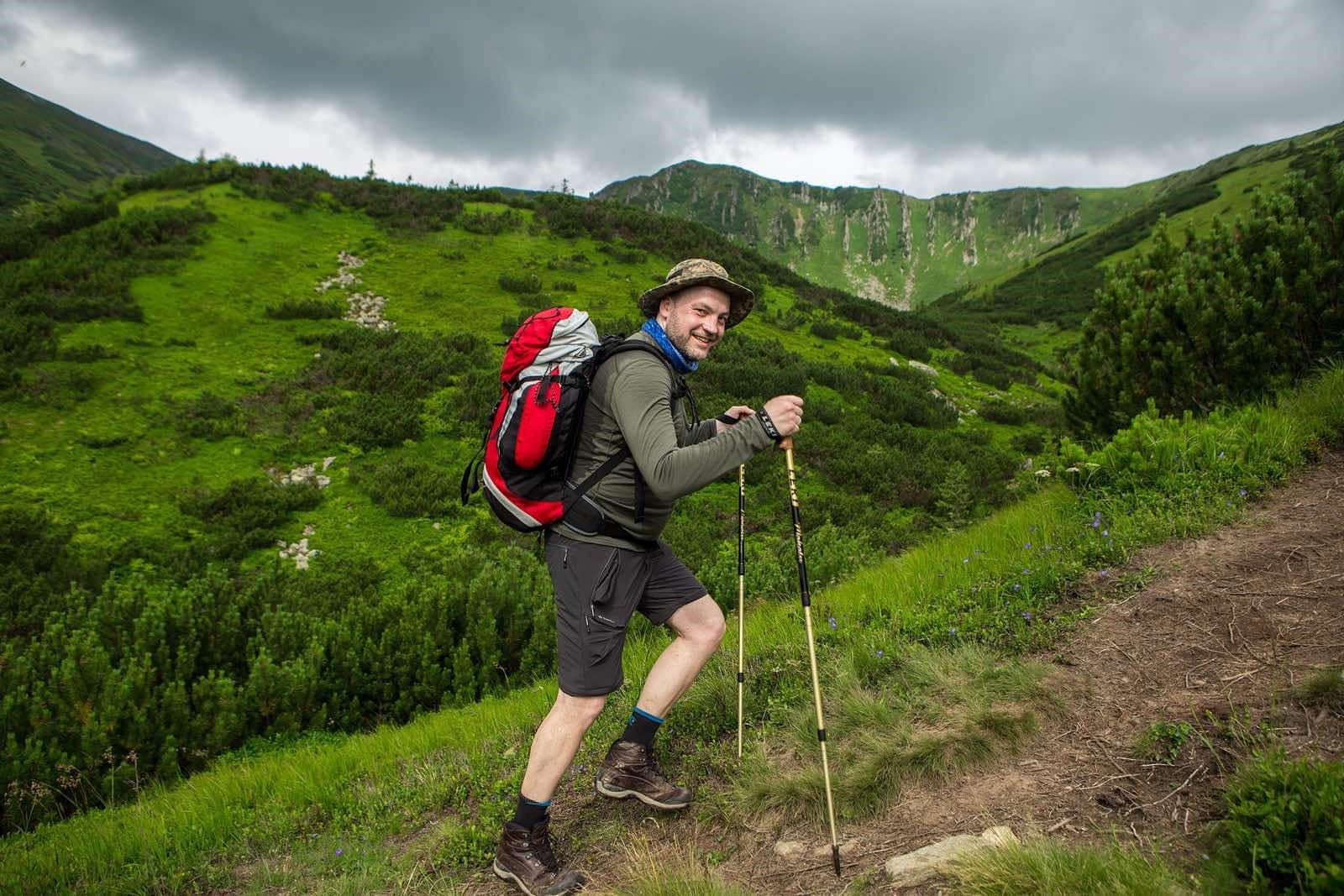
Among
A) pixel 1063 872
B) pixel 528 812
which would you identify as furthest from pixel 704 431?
pixel 1063 872

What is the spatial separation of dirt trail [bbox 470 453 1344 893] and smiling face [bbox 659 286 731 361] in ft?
7.57

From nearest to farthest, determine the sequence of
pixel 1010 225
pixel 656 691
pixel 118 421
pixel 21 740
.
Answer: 1. pixel 656 691
2. pixel 21 740
3. pixel 118 421
4. pixel 1010 225

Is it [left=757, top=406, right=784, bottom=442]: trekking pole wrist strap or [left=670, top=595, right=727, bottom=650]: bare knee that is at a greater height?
[left=757, top=406, right=784, bottom=442]: trekking pole wrist strap

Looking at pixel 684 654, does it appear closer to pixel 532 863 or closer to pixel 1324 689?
pixel 532 863

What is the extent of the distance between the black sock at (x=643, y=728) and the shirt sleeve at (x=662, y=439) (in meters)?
1.37

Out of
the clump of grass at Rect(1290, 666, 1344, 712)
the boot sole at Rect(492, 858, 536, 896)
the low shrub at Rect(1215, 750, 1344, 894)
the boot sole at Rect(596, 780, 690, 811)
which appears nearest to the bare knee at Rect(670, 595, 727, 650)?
the boot sole at Rect(596, 780, 690, 811)

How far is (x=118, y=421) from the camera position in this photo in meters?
10.7

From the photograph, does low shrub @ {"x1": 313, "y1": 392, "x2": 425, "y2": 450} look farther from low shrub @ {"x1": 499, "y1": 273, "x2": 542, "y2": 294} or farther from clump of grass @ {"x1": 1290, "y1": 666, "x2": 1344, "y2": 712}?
clump of grass @ {"x1": 1290, "y1": 666, "x2": 1344, "y2": 712}

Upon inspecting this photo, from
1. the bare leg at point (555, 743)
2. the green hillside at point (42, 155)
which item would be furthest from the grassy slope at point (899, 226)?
the bare leg at point (555, 743)

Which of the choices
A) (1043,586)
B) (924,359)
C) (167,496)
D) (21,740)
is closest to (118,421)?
(167,496)

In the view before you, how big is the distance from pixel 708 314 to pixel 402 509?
814 cm

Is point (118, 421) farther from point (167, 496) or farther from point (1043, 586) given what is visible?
point (1043, 586)

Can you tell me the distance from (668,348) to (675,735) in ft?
8.07

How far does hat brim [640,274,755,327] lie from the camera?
3213mm
